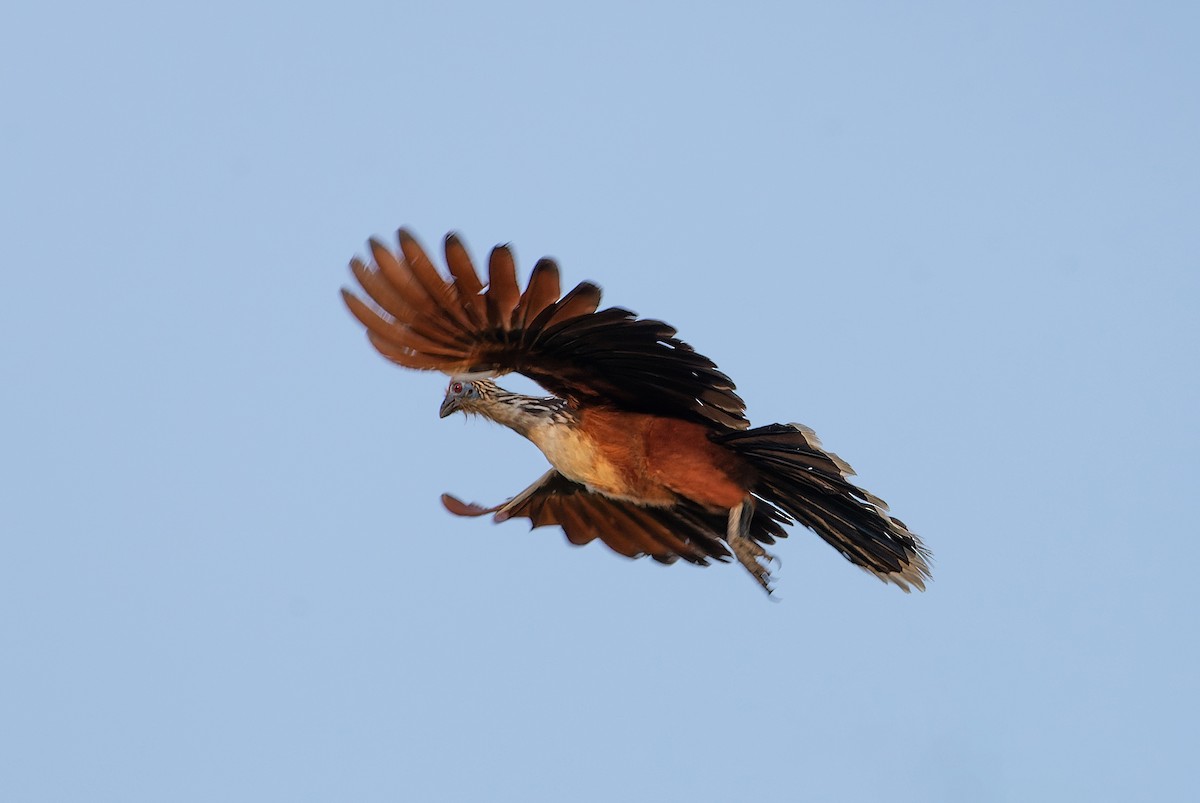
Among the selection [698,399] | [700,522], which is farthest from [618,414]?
[700,522]

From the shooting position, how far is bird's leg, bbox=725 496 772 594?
32.3 feet

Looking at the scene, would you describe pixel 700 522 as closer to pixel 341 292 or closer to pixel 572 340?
pixel 572 340


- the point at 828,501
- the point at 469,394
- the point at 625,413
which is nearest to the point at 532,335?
the point at 625,413

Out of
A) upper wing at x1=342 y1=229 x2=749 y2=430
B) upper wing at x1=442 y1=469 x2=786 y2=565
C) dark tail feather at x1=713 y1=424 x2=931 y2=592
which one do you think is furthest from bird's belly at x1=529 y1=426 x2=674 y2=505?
dark tail feather at x1=713 y1=424 x2=931 y2=592

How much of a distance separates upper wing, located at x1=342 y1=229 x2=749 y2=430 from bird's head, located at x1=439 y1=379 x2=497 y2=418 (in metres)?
0.61

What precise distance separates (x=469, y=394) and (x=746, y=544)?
2.13 metres

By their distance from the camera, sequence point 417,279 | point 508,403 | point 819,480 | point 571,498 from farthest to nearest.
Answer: point 571,498, point 508,403, point 819,480, point 417,279

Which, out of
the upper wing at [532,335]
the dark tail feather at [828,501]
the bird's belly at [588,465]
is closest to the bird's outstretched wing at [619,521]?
the bird's belly at [588,465]

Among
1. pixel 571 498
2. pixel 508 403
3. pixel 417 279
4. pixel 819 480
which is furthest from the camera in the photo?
pixel 571 498

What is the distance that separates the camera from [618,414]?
9.93 metres

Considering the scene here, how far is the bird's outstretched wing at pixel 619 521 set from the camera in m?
10.7

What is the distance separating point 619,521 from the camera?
11008mm

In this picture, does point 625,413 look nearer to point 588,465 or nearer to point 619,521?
point 588,465

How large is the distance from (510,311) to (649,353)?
91 cm
